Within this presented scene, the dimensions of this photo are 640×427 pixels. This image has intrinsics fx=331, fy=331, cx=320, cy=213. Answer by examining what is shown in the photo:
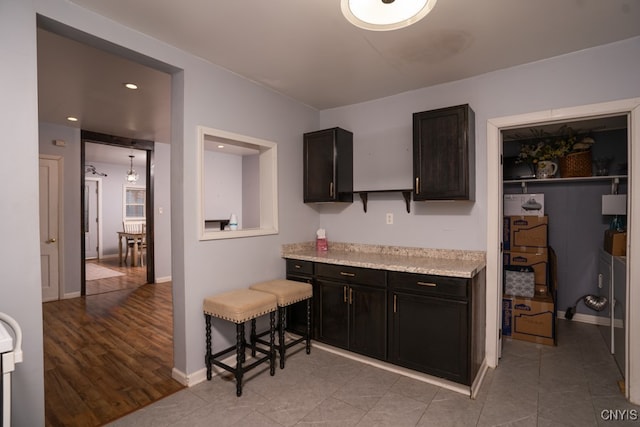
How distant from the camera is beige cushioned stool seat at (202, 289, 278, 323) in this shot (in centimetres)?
237

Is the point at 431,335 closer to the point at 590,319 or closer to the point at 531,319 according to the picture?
the point at 531,319

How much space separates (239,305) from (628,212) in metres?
2.80

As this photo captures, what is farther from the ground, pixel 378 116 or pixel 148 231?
pixel 378 116

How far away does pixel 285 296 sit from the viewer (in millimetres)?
2738

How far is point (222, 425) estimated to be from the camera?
6.71 feet

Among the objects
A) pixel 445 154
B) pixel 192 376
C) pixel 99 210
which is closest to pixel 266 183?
pixel 445 154

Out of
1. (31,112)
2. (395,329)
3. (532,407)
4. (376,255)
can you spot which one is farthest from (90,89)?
(532,407)

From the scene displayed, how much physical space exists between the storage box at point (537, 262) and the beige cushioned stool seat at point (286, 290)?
7.77 feet

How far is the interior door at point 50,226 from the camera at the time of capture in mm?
4703

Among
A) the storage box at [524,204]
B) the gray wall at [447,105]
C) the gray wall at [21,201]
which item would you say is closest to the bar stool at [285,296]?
the gray wall at [447,105]

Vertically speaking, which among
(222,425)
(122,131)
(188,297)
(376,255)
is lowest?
(222,425)

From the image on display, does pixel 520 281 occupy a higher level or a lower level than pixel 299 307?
higher

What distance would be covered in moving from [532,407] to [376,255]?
1634 millimetres

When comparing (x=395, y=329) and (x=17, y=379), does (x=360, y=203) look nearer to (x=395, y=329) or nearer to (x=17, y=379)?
(x=395, y=329)
